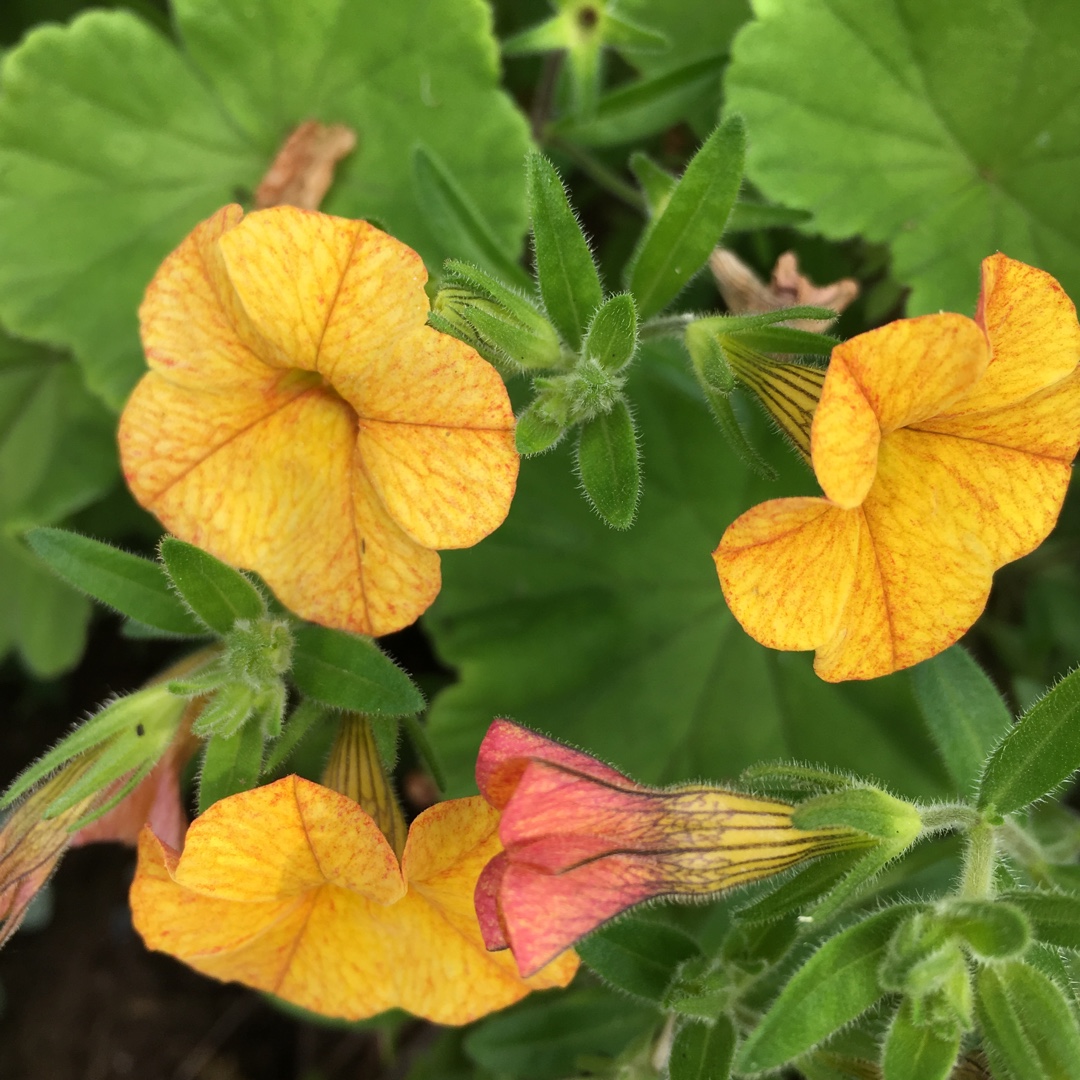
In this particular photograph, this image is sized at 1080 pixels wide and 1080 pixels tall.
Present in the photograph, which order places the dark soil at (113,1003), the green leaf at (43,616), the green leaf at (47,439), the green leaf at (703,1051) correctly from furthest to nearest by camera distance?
the dark soil at (113,1003)
the green leaf at (43,616)
the green leaf at (47,439)
the green leaf at (703,1051)

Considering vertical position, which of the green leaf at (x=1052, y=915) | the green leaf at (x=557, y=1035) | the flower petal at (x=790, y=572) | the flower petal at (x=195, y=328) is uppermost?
the flower petal at (x=195, y=328)

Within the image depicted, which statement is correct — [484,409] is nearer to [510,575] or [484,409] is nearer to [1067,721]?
[1067,721]

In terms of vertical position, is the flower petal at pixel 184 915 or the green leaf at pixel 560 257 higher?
the green leaf at pixel 560 257

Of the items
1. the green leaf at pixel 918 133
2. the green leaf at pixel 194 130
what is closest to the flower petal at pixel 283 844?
the green leaf at pixel 194 130

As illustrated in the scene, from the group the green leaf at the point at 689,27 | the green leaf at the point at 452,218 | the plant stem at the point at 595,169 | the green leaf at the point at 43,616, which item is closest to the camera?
the green leaf at the point at 452,218

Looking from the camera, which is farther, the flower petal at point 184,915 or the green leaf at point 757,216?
the green leaf at point 757,216

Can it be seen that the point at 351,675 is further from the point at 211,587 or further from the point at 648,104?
the point at 648,104

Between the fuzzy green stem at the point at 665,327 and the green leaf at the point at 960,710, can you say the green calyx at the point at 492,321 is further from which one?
the green leaf at the point at 960,710

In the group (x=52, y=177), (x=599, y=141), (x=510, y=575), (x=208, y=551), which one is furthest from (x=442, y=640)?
(x=52, y=177)
